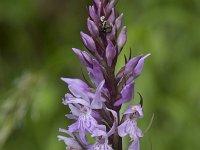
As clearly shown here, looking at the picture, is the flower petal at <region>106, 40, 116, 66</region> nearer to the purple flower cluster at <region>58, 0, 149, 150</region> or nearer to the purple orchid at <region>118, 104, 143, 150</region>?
the purple flower cluster at <region>58, 0, 149, 150</region>

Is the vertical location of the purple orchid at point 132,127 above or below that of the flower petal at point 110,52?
below

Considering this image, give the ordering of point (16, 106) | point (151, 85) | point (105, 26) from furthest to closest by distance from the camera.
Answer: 1. point (151, 85)
2. point (16, 106)
3. point (105, 26)

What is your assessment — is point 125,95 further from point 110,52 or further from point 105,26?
point 105,26

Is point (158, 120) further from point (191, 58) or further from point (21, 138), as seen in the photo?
point (21, 138)

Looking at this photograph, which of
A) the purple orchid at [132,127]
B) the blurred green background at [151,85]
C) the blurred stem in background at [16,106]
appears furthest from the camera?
the blurred green background at [151,85]

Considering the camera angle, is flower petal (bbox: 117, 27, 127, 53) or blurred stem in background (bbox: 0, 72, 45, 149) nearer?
flower petal (bbox: 117, 27, 127, 53)

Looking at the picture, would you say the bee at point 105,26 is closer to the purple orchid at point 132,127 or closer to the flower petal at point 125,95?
the flower petal at point 125,95

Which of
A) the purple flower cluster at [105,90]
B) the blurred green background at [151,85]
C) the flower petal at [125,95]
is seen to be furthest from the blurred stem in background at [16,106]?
the flower petal at [125,95]

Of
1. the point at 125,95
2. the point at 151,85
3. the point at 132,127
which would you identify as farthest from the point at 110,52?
the point at 151,85

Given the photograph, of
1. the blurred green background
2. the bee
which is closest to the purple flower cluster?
the bee
